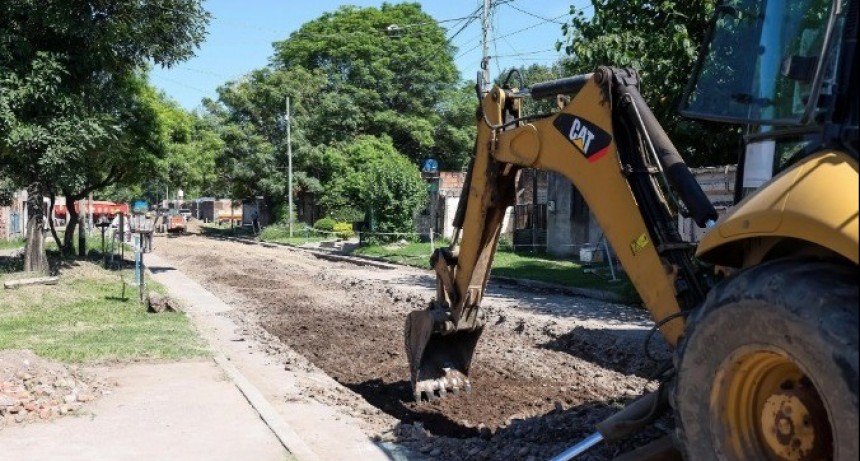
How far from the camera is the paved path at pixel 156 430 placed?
625cm

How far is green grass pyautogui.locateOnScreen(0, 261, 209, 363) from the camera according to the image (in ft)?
34.0

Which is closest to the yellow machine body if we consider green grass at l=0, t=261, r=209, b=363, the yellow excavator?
the yellow excavator

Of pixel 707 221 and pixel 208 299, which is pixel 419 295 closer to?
pixel 208 299

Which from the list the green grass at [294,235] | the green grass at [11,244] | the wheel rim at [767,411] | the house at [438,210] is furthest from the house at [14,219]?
the wheel rim at [767,411]

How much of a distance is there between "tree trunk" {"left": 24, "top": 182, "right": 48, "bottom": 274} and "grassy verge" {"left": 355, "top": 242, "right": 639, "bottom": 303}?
10898 millimetres

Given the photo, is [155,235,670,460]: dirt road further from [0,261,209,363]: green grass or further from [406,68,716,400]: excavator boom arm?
[0,261,209,363]: green grass

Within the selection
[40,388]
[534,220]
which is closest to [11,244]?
[534,220]

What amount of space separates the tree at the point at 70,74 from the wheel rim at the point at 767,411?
17.3 metres

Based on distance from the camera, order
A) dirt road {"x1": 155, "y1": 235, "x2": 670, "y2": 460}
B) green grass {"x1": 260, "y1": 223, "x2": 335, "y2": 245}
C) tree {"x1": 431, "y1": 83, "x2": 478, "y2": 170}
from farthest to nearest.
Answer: tree {"x1": 431, "y1": 83, "x2": 478, "y2": 170}, green grass {"x1": 260, "y1": 223, "x2": 335, "y2": 245}, dirt road {"x1": 155, "y1": 235, "x2": 670, "y2": 460}

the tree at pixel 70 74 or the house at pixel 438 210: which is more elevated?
the tree at pixel 70 74

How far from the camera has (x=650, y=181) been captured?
5.11 meters

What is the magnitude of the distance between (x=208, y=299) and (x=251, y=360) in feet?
26.1

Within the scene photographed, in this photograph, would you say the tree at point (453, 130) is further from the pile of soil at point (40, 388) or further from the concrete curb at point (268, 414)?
the pile of soil at point (40, 388)

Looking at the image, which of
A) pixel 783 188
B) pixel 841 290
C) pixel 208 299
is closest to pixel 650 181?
pixel 783 188
